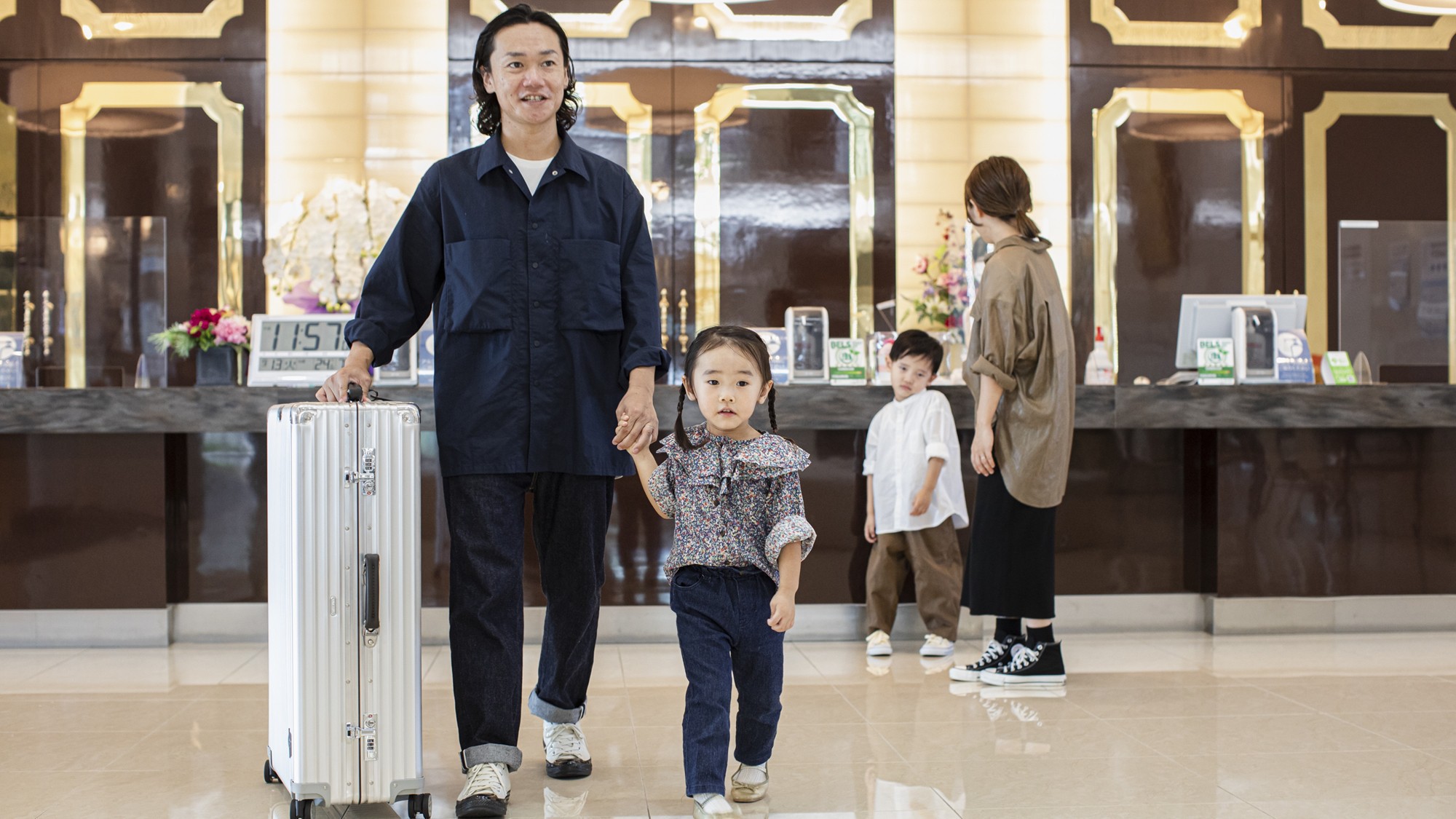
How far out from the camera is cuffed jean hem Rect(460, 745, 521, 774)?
233 centimetres

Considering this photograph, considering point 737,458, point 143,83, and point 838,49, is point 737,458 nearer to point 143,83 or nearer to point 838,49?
point 838,49

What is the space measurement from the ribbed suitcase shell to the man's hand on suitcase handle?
0.06 m

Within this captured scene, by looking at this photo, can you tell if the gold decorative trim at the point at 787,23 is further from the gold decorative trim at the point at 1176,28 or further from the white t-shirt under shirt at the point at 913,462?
the white t-shirt under shirt at the point at 913,462

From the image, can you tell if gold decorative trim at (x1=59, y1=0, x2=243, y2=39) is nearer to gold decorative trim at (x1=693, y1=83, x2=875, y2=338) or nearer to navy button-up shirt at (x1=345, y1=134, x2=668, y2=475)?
gold decorative trim at (x1=693, y1=83, x2=875, y2=338)

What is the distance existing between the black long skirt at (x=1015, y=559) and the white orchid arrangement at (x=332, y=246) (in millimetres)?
2339

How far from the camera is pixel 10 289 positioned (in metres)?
5.80

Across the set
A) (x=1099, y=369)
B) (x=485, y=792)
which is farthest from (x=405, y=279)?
(x=1099, y=369)

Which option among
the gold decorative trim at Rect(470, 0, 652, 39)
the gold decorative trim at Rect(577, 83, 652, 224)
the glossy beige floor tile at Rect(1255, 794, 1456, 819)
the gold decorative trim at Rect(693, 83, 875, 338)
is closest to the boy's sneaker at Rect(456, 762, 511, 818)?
the glossy beige floor tile at Rect(1255, 794, 1456, 819)

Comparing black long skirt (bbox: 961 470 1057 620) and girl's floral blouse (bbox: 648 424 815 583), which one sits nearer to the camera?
girl's floral blouse (bbox: 648 424 815 583)

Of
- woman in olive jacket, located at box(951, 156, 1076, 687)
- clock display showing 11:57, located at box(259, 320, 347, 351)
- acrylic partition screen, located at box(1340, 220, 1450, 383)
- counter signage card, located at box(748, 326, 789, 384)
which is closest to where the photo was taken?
woman in olive jacket, located at box(951, 156, 1076, 687)

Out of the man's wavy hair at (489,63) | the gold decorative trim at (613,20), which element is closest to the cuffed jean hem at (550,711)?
the man's wavy hair at (489,63)

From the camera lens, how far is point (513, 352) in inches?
93.0

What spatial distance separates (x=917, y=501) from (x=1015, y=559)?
562 mm

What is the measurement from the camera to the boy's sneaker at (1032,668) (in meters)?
3.52
